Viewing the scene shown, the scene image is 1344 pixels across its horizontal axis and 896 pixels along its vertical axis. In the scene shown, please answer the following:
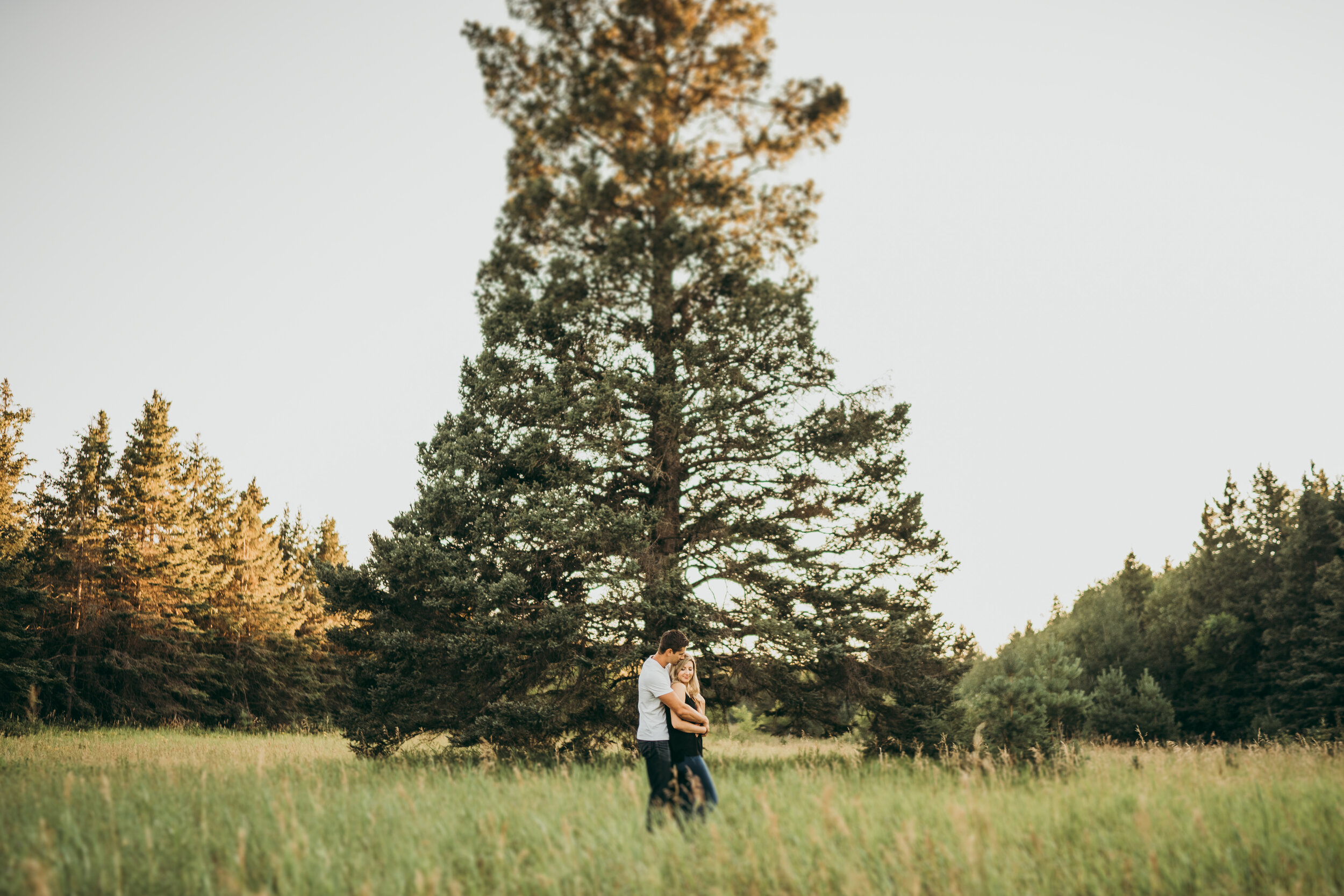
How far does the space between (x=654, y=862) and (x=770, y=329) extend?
348 inches

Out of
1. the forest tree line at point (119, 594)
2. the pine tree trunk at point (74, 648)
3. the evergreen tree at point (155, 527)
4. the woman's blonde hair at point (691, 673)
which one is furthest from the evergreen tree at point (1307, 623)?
the pine tree trunk at point (74, 648)

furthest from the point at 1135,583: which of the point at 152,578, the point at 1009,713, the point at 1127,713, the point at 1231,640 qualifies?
the point at 152,578

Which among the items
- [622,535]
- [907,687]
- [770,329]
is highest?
[770,329]

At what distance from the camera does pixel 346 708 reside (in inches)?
470

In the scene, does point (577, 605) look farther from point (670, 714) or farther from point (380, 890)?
point (380, 890)

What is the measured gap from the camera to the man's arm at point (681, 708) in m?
5.64

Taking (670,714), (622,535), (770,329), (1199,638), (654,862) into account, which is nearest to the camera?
(654,862)

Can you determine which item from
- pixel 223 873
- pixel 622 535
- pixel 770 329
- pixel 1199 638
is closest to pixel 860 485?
pixel 770 329

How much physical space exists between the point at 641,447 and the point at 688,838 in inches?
294

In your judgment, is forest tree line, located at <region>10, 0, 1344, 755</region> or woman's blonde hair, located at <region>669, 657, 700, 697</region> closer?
woman's blonde hair, located at <region>669, 657, 700, 697</region>

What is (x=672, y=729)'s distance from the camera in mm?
5816

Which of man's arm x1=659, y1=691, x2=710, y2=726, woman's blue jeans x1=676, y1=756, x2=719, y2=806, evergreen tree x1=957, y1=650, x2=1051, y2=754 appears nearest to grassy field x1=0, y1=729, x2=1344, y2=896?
woman's blue jeans x1=676, y1=756, x2=719, y2=806

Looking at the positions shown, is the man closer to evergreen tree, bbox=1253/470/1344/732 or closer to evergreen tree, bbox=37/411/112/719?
evergreen tree, bbox=37/411/112/719

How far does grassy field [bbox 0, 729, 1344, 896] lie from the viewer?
11.7 ft
